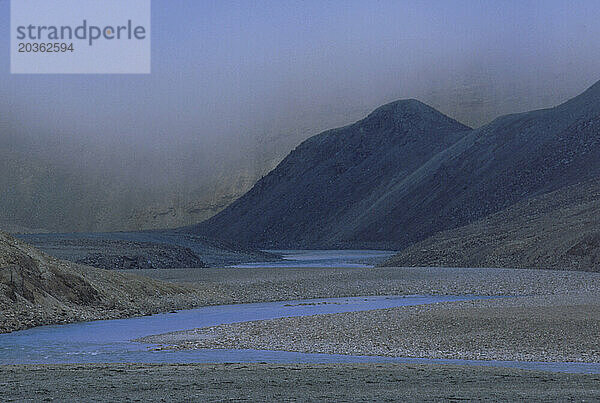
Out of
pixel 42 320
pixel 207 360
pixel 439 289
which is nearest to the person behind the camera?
pixel 207 360

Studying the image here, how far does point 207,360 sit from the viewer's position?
57.0 feet

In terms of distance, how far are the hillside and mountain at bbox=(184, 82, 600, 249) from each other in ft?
225

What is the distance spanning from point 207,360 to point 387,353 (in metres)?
4.13

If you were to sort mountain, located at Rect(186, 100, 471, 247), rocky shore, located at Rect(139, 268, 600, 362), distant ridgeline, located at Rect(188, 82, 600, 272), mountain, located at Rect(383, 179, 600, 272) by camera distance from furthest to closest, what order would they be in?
mountain, located at Rect(186, 100, 471, 247)
distant ridgeline, located at Rect(188, 82, 600, 272)
mountain, located at Rect(383, 179, 600, 272)
rocky shore, located at Rect(139, 268, 600, 362)

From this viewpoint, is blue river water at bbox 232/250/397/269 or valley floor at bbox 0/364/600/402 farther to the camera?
blue river water at bbox 232/250/397/269

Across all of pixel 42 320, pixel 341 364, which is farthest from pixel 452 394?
pixel 42 320

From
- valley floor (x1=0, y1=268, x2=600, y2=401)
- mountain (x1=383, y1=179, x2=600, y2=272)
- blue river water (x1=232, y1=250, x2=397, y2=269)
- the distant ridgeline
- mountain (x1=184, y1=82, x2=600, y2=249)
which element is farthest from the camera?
mountain (x1=184, y1=82, x2=600, y2=249)

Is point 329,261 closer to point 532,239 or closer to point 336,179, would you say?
point 532,239

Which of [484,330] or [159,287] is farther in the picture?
[159,287]

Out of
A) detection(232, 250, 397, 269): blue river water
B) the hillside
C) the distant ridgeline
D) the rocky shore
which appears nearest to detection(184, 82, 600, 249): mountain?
the distant ridgeline

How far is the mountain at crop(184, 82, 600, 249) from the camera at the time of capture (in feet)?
338

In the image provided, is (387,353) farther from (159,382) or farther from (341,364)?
(159,382)

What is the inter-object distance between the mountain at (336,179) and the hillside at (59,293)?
90687mm

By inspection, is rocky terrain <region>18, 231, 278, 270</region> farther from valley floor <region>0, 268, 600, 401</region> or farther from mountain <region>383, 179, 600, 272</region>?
valley floor <region>0, 268, 600, 401</region>
